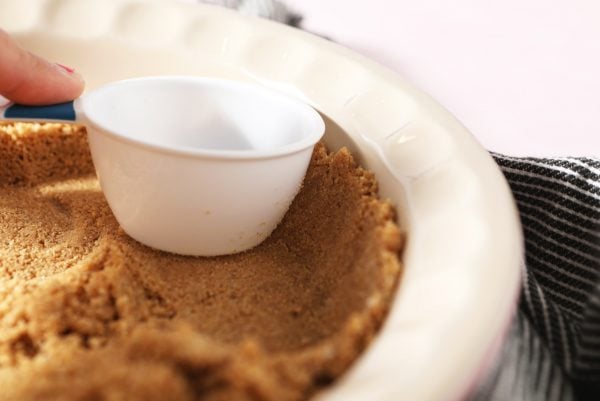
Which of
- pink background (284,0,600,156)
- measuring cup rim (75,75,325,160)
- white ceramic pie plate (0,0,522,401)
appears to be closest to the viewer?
white ceramic pie plate (0,0,522,401)

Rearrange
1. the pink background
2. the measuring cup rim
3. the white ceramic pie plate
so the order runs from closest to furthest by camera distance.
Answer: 1. the white ceramic pie plate
2. the measuring cup rim
3. the pink background

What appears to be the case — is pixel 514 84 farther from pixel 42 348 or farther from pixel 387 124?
pixel 42 348

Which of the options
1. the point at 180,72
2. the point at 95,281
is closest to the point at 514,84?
the point at 180,72

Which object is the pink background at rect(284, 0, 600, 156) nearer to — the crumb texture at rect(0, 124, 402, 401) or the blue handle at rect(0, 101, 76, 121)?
the crumb texture at rect(0, 124, 402, 401)

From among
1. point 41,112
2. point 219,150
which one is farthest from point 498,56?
point 41,112

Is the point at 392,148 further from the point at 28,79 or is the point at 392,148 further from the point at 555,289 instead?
the point at 28,79

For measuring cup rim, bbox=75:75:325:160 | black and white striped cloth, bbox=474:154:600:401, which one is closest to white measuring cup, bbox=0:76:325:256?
measuring cup rim, bbox=75:75:325:160
